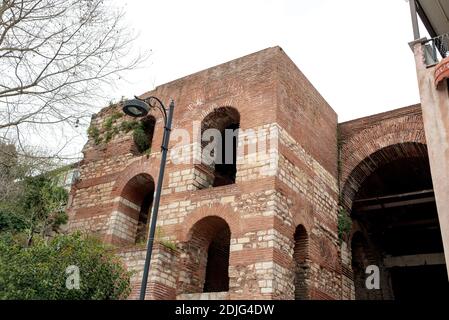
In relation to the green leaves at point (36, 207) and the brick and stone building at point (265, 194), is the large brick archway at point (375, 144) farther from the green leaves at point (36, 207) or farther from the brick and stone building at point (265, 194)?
the green leaves at point (36, 207)

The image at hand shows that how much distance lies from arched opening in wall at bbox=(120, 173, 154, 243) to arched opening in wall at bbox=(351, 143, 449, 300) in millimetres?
5685

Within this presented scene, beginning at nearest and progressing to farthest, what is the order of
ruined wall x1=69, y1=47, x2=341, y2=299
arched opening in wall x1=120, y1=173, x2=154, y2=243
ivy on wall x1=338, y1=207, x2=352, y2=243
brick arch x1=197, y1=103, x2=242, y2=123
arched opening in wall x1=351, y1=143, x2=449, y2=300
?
ruined wall x1=69, y1=47, x2=341, y2=299, brick arch x1=197, y1=103, x2=242, y2=123, ivy on wall x1=338, y1=207, x2=352, y2=243, arched opening in wall x1=120, y1=173, x2=154, y2=243, arched opening in wall x1=351, y1=143, x2=449, y2=300

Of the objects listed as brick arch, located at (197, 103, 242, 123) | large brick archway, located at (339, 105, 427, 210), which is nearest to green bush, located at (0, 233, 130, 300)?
brick arch, located at (197, 103, 242, 123)

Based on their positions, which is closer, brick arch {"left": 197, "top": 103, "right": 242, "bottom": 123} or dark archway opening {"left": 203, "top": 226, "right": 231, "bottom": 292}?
brick arch {"left": 197, "top": 103, "right": 242, "bottom": 123}

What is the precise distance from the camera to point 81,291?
769 cm

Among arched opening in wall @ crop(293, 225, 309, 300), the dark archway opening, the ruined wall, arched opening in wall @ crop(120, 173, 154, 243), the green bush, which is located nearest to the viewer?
the green bush

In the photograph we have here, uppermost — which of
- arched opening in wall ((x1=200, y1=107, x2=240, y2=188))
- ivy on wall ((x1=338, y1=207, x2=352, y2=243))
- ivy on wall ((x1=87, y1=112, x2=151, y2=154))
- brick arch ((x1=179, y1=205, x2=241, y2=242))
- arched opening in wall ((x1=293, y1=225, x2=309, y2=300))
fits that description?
ivy on wall ((x1=87, y1=112, x2=151, y2=154))

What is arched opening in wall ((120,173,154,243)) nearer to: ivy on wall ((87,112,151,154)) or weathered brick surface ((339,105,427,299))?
ivy on wall ((87,112,151,154))

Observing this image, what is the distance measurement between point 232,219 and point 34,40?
5.07m

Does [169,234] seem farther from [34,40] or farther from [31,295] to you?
[34,40]

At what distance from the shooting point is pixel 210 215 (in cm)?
1034

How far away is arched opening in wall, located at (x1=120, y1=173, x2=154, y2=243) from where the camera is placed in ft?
40.8

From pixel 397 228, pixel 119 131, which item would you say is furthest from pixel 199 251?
pixel 397 228

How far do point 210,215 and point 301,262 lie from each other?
7.39 ft
